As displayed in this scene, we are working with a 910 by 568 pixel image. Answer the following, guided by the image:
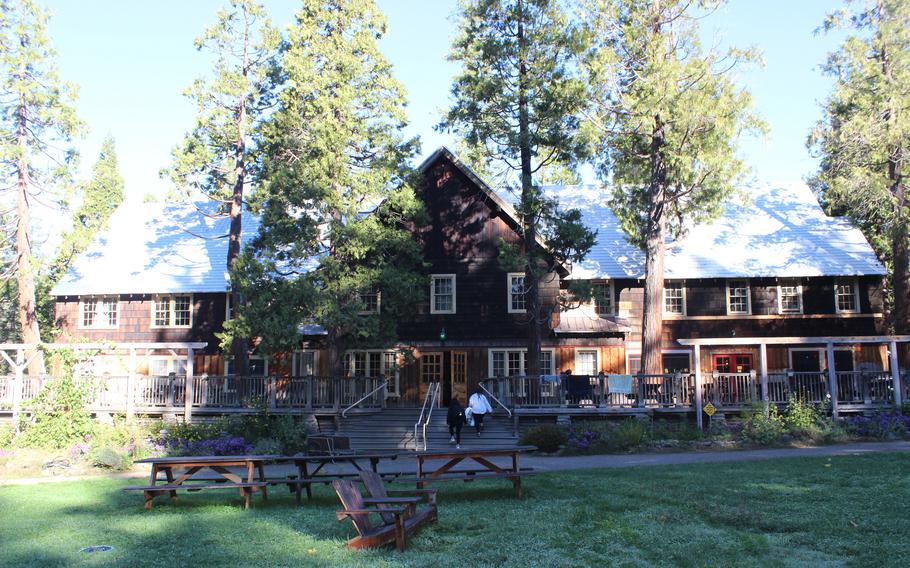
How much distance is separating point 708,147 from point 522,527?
17.4 m

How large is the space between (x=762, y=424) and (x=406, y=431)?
35.5 feet

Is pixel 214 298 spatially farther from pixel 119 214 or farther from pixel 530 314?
pixel 530 314

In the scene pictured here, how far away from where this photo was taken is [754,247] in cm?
3222

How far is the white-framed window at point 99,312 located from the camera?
32.9 metres

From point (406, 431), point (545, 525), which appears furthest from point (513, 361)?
point (545, 525)

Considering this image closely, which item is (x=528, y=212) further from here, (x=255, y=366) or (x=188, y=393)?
(x=255, y=366)

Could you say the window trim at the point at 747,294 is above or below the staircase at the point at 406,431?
above

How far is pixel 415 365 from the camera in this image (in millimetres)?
29578

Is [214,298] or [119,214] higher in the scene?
[119,214]

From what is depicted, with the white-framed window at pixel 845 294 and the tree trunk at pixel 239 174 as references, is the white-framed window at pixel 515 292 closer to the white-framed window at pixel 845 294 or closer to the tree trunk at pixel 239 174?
the tree trunk at pixel 239 174

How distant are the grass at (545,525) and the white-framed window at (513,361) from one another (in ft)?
47.4

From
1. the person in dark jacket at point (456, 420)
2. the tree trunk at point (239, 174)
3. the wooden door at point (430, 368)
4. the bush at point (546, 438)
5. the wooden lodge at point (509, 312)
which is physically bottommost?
the bush at point (546, 438)

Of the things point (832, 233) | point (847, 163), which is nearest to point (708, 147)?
point (847, 163)

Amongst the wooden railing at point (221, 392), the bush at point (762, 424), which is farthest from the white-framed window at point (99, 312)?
the bush at point (762, 424)
